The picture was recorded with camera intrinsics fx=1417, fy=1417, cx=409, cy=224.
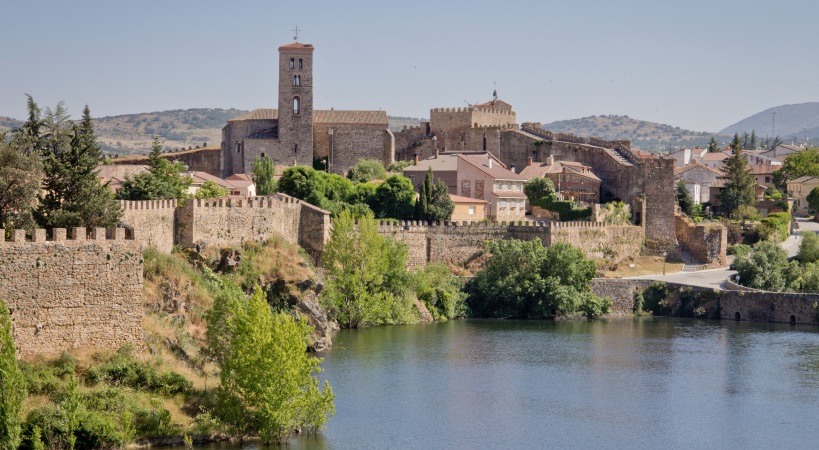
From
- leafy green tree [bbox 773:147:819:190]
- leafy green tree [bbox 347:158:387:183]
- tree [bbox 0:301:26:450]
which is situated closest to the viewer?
tree [bbox 0:301:26:450]

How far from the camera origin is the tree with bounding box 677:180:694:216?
83750 mm

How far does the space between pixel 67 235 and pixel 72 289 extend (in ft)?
7.19

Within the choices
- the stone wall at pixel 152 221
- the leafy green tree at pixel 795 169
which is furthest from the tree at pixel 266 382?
the leafy green tree at pixel 795 169

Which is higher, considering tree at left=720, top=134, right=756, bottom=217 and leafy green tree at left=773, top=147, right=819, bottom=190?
leafy green tree at left=773, top=147, right=819, bottom=190

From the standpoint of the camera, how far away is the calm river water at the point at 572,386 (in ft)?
134

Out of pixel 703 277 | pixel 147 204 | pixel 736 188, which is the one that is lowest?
pixel 703 277

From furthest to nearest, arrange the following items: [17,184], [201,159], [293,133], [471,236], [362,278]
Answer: [201,159]
[293,133]
[471,236]
[362,278]
[17,184]

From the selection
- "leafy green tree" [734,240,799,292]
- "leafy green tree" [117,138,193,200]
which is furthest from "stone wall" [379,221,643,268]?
"leafy green tree" [117,138,193,200]

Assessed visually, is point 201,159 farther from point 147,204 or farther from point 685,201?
point 147,204

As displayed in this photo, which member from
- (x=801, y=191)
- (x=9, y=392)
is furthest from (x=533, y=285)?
(x=801, y=191)

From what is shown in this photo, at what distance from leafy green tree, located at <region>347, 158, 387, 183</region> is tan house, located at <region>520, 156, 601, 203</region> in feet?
26.9

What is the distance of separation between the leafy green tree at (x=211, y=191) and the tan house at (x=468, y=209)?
12840 mm

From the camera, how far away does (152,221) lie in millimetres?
49906

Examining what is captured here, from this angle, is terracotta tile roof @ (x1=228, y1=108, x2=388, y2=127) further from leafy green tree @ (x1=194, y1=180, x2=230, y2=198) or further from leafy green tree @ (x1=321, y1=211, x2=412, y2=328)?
leafy green tree @ (x1=321, y1=211, x2=412, y2=328)
